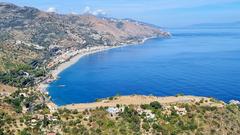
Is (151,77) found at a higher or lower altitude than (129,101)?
lower

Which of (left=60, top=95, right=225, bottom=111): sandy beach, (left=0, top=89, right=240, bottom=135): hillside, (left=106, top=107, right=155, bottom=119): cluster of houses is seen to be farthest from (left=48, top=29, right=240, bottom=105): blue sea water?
(left=106, top=107, right=155, bottom=119): cluster of houses

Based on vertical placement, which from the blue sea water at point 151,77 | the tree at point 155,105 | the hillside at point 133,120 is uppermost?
the tree at point 155,105

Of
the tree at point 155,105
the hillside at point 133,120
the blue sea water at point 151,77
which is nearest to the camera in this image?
the hillside at point 133,120

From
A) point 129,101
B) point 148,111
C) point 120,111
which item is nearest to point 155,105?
point 148,111

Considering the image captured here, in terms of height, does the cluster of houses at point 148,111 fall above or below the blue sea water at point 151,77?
above

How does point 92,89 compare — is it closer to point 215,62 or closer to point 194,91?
point 194,91

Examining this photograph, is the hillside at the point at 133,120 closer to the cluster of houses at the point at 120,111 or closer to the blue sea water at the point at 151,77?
the cluster of houses at the point at 120,111

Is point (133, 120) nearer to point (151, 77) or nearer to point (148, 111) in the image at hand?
point (148, 111)

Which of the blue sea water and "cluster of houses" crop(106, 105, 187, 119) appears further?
A: the blue sea water

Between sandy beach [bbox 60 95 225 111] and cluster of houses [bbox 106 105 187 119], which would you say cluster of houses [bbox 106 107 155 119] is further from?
sandy beach [bbox 60 95 225 111]

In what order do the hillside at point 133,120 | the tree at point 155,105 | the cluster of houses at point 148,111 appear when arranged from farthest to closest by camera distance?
the tree at point 155,105 → the cluster of houses at point 148,111 → the hillside at point 133,120

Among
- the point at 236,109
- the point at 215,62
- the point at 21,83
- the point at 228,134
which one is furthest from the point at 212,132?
the point at 215,62

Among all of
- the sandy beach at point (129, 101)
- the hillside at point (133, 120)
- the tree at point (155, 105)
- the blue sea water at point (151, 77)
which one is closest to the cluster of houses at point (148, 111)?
the hillside at point (133, 120)
